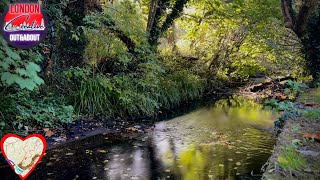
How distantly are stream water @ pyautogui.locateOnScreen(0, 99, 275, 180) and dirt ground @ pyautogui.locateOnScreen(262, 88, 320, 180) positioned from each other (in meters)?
1.08

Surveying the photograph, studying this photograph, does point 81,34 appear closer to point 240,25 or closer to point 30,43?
point 30,43

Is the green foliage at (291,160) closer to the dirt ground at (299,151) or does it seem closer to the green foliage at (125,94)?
the dirt ground at (299,151)

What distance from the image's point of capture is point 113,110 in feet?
28.7

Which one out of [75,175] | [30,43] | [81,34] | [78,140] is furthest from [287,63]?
[30,43]

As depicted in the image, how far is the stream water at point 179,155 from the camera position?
17.6 ft

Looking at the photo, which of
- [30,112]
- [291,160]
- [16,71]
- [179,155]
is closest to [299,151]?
[291,160]

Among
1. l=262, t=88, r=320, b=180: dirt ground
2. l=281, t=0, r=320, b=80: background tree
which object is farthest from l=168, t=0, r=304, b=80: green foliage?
l=262, t=88, r=320, b=180: dirt ground

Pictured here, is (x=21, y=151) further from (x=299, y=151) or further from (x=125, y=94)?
(x=125, y=94)

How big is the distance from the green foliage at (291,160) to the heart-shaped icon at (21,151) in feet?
7.67

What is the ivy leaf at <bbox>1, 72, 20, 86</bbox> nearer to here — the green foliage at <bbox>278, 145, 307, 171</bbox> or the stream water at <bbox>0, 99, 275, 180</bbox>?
the stream water at <bbox>0, 99, 275, 180</bbox>

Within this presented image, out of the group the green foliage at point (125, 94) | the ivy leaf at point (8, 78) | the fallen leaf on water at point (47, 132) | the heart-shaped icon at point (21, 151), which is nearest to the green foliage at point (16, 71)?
the ivy leaf at point (8, 78)

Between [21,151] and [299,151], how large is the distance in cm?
293

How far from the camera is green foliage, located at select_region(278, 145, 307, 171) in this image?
3.27 meters

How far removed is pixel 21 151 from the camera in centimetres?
301
